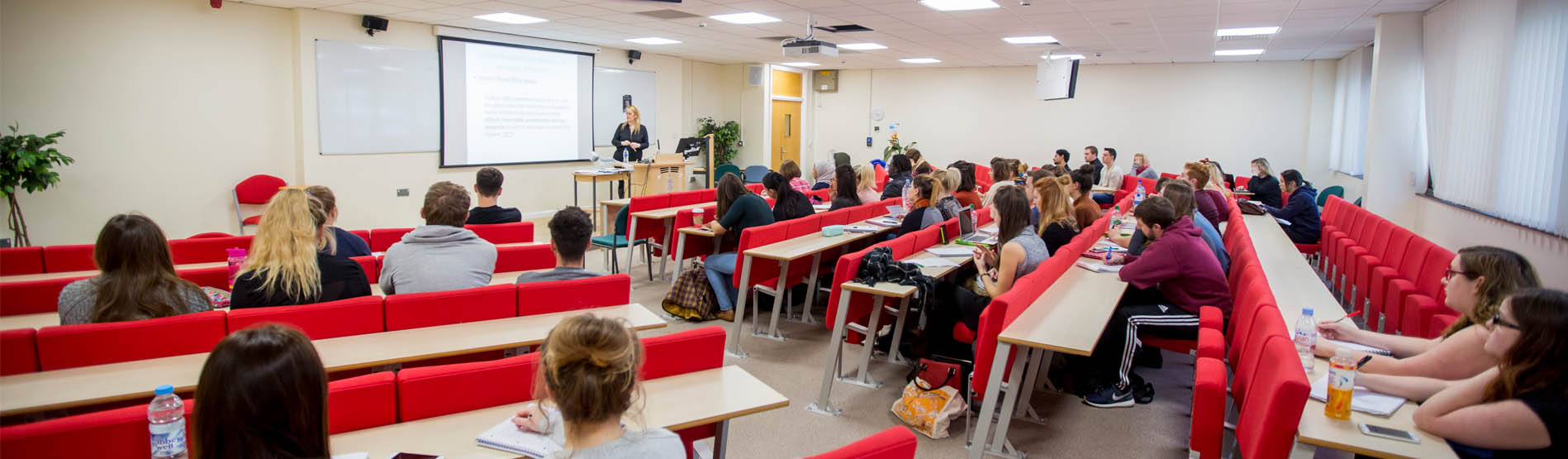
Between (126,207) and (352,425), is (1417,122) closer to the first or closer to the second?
(352,425)

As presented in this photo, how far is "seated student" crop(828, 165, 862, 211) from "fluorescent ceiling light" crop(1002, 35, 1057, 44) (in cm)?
454

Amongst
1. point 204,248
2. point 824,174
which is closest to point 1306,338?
point 204,248

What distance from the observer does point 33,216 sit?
23.8 ft

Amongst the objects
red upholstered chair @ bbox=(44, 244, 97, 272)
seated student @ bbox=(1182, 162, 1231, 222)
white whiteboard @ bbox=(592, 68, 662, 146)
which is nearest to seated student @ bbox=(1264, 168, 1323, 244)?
seated student @ bbox=(1182, 162, 1231, 222)

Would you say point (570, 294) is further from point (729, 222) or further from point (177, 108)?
point (177, 108)

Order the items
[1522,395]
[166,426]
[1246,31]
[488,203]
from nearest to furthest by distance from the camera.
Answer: [166,426], [1522,395], [488,203], [1246,31]

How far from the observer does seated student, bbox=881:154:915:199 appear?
8805mm

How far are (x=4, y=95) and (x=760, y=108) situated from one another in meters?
11.1

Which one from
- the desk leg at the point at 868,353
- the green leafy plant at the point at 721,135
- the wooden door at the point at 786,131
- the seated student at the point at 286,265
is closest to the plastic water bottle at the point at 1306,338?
the desk leg at the point at 868,353

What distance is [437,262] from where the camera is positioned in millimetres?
3830

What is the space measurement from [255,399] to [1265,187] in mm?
10724

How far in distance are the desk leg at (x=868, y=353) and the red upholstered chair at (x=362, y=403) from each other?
2.73 metres

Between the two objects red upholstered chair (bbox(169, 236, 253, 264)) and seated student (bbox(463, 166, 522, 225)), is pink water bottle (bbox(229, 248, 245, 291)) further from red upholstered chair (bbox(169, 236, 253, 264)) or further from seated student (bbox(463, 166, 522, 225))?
seated student (bbox(463, 166, 522, 225))

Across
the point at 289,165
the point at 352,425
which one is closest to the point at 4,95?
the point at 289,165
